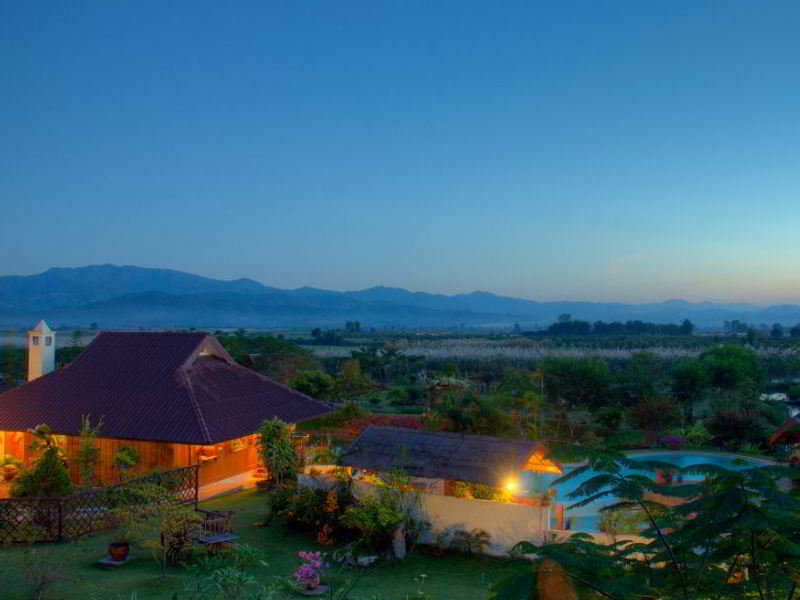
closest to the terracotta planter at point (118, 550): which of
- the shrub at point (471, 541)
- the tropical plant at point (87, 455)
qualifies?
the tropical plant at point (87, 455)

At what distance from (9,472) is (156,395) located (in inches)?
169

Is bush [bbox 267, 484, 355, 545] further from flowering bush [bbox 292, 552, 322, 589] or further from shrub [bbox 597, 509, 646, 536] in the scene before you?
shrub [bbox 597, 509, 646, 536]

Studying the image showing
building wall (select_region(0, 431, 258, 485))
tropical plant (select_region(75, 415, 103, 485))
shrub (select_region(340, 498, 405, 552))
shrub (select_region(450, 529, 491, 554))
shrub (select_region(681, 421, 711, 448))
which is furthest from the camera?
shrub (select_region(681, 421, 711, 448))

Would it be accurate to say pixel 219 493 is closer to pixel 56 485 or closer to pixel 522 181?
pixel 56 485

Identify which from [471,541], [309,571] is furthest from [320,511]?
[309,571]

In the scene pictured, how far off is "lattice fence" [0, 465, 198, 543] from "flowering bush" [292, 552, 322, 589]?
4.99 meters

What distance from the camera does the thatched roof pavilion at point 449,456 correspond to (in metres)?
13.1

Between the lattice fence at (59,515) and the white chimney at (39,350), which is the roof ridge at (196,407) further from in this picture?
the white chimney at (39,350)

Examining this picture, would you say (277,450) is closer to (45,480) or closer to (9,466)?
(45,480)

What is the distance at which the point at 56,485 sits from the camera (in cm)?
1407

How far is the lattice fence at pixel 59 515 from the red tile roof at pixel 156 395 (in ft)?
10.0

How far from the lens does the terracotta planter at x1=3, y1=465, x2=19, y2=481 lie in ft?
59.0

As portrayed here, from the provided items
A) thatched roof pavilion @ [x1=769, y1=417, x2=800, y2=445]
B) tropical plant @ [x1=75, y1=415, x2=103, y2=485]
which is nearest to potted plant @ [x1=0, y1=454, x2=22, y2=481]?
tropical plant @ [x1=75, y1=415, x2=103, y2=485]

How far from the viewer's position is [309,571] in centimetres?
762
